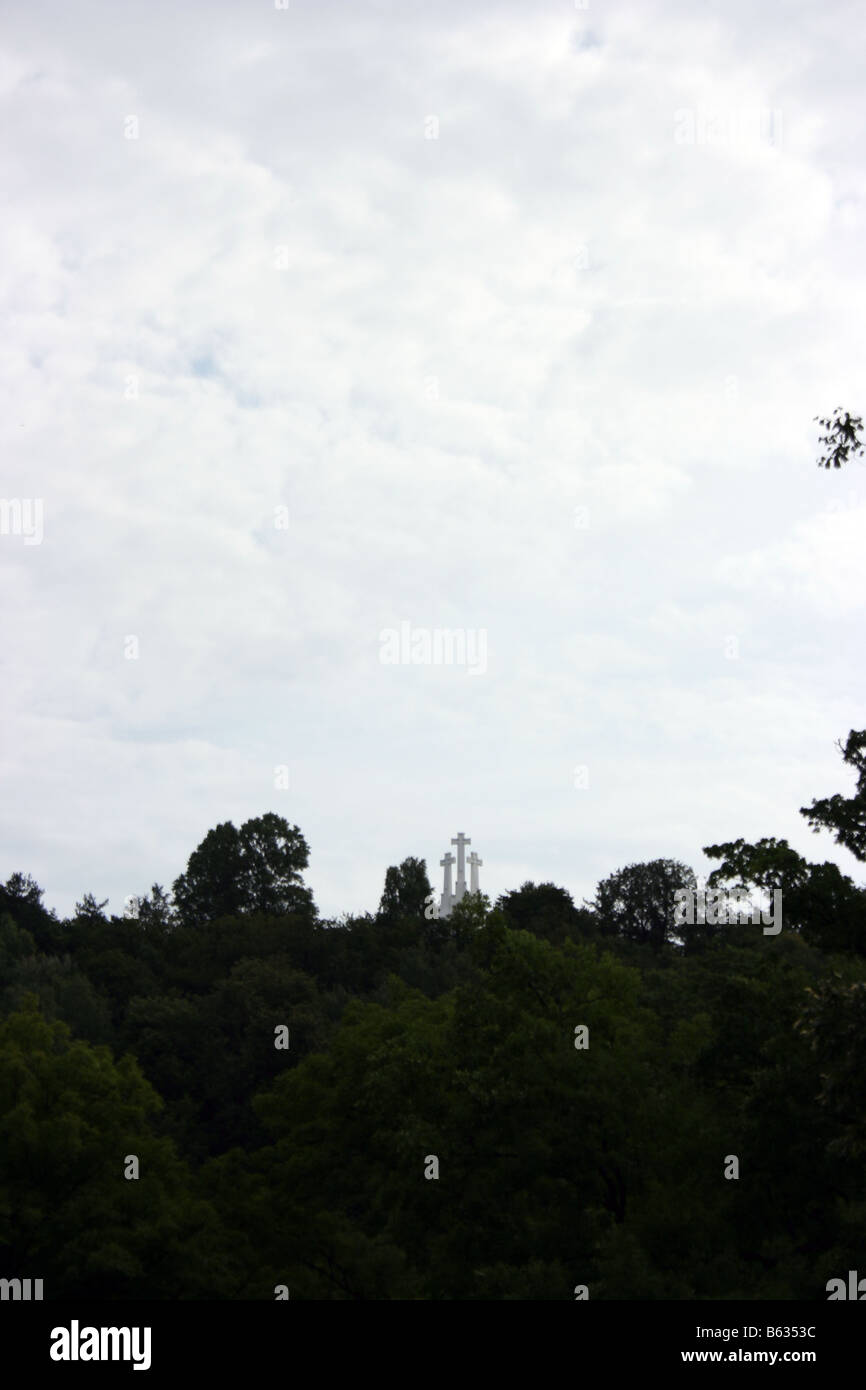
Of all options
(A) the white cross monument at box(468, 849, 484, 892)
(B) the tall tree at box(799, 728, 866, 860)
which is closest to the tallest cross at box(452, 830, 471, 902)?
(A) the white cross monument at box(468, 849, 484, 892)

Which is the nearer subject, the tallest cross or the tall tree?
the tall tree

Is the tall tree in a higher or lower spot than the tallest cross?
lower

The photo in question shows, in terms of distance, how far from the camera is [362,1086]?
149 feet

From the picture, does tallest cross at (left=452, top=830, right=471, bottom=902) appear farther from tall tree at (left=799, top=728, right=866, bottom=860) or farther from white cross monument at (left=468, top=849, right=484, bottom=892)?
tall tree at (left=799, top=728, right=866, bottom=860)

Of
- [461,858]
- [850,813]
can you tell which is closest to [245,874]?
[461,858]

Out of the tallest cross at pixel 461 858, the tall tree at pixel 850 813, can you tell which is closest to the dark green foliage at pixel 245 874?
the tallest cross at pixel 461 858

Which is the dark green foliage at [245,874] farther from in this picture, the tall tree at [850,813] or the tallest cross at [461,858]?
the tall tree at [850,813]

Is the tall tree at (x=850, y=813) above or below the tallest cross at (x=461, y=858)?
below

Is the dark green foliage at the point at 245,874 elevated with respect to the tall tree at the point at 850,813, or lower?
elevated

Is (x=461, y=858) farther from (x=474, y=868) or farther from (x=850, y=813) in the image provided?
(x=850, y=813)

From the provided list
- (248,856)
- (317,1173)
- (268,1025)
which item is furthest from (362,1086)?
(248,856)

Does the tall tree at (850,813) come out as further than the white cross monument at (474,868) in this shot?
→ No

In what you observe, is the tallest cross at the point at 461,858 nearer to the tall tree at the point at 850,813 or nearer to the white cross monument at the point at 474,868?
the white cross monument at the point at 474,868
